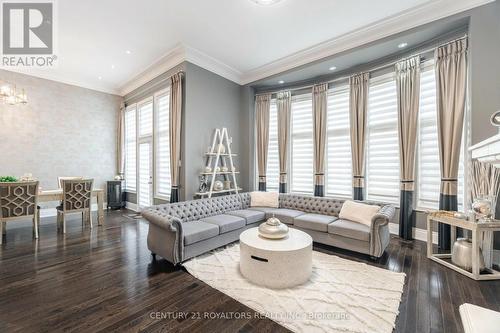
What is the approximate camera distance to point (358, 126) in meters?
4.32

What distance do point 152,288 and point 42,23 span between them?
181 inches

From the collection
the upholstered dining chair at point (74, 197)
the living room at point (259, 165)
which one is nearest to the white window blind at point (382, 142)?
the living room at point (259, 165)

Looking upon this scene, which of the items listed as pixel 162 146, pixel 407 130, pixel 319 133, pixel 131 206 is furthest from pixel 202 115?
pixel 407 130

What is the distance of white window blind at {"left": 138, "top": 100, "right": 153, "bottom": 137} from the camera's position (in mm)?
5879

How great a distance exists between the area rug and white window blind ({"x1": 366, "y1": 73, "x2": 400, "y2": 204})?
1.87 metres

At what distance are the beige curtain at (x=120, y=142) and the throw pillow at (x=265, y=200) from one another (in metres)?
4.60

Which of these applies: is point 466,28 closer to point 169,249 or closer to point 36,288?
point 169,249

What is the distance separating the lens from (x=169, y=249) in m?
Answer: 2.91

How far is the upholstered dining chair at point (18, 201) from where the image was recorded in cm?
383

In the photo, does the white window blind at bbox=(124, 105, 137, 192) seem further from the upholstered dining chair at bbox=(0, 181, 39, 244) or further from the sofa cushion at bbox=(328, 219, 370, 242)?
the sofa cushion at bbox=(328, 219, 370, 242)

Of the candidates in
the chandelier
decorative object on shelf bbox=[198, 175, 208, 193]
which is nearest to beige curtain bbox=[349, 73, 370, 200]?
decorative object on shelf bbox=[198, 175, 208, 193]

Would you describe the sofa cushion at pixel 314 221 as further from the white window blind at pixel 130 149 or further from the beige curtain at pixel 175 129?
the white window blind at pixel 130 149

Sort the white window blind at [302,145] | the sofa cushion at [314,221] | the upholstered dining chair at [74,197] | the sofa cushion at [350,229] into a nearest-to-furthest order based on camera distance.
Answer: the sofa cushion at [350,229], the sofa cushion at [314,221], the upholstered dining chair at [74,197], the white window blind at [302,145]

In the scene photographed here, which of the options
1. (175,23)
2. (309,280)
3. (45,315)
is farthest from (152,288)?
(175,23)
